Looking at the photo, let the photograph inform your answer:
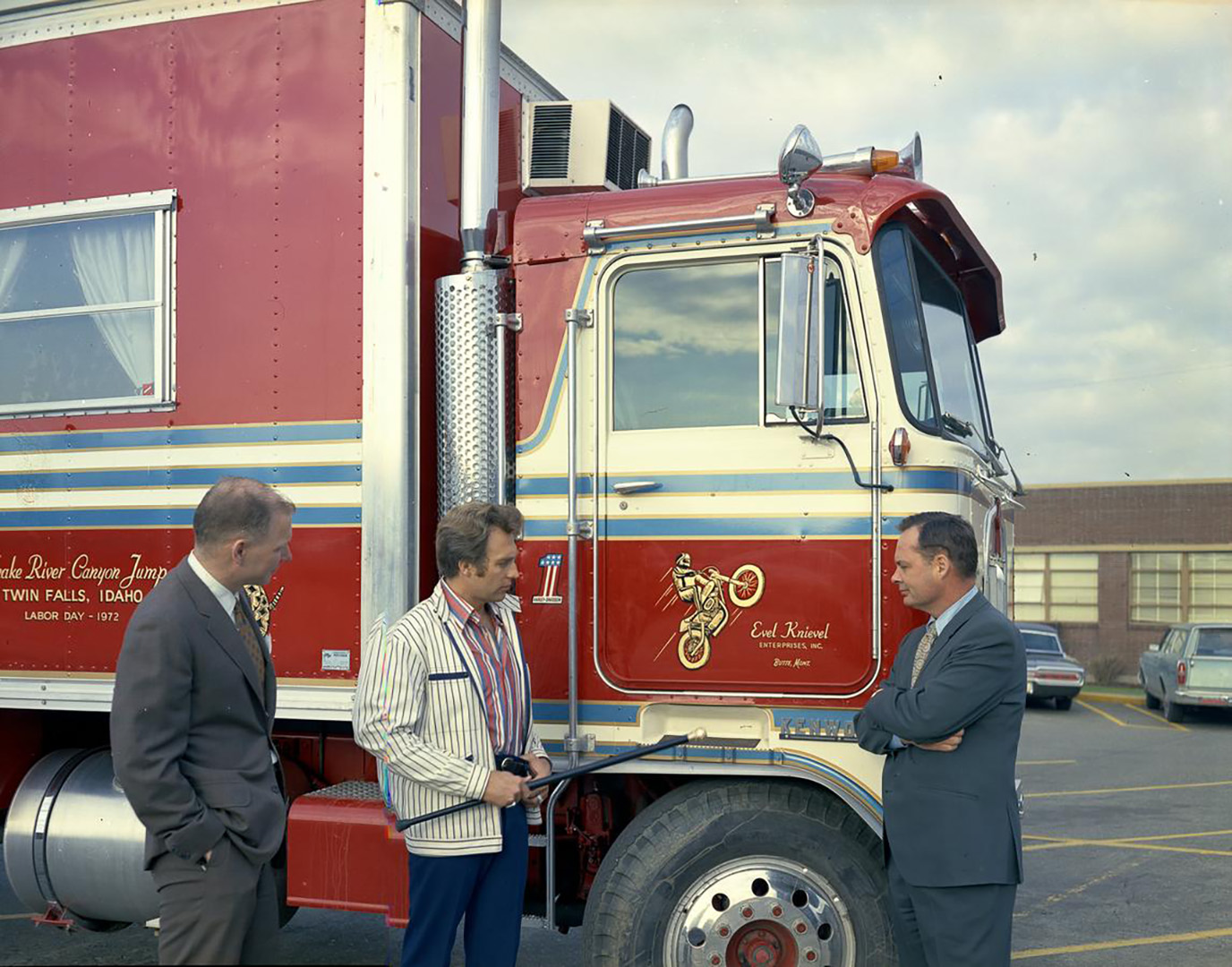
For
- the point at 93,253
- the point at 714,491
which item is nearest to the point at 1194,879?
the point at 714,491

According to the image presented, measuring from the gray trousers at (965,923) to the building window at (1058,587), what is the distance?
104ft

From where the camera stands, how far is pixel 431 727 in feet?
12.9

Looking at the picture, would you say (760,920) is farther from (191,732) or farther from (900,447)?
(191,732)

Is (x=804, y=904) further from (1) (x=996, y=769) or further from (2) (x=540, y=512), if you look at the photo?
(2) (x=540, y=512)

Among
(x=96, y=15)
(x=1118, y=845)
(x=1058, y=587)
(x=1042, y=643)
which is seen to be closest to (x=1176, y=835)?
(x=1118, y=845)

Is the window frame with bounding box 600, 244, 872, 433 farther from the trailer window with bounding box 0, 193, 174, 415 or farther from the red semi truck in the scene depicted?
the trailer window with bounding box 0, 193, 174, 415

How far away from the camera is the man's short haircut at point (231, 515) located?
3416 millimetres

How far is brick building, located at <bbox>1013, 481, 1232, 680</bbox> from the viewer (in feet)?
108

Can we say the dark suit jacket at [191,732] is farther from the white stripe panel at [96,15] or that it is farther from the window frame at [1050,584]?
the window frame at [1050,584]

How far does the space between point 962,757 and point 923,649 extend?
38 cm

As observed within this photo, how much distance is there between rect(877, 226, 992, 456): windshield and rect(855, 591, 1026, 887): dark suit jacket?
94 cm

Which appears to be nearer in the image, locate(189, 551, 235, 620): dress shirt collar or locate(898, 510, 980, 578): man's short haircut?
locate(189, 551, 235, 620): dress shirt collar

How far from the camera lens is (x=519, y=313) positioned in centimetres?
487

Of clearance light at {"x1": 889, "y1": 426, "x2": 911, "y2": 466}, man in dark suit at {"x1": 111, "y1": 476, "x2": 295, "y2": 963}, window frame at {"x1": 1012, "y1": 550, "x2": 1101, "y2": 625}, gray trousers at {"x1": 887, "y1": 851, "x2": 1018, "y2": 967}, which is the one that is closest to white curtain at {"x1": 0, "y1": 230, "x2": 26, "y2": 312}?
man in dark suit at {"x1": 111, "y1": 476, "x2": 295, "y2": 963}
